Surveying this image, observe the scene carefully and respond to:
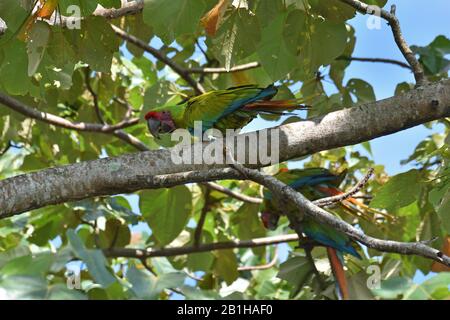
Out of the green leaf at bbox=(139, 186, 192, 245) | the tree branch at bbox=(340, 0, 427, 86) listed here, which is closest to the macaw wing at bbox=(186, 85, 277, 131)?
the green leaf at bbox=(139, 186, 192, 245)

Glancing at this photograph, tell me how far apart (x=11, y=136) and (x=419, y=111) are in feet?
9.13

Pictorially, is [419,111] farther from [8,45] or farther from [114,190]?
[8,45]

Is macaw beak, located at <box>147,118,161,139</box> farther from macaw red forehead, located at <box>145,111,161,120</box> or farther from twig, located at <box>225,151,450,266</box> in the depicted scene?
twig, located at <box>225,151,450,266</box>

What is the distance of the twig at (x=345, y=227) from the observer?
2.17 meters

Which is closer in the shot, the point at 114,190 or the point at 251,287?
the point at 114,190

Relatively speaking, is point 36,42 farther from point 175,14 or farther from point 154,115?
point 154,115

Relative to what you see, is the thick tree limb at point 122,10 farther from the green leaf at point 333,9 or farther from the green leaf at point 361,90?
the green leaf at point 361,90

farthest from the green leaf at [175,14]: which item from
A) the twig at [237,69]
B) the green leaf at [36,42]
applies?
the twig at [237,69]

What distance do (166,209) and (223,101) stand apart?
2.50ft

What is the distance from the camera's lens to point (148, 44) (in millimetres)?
4289

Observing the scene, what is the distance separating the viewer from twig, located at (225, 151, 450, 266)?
2.17 metres

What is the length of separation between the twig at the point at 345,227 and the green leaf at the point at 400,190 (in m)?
0.72
